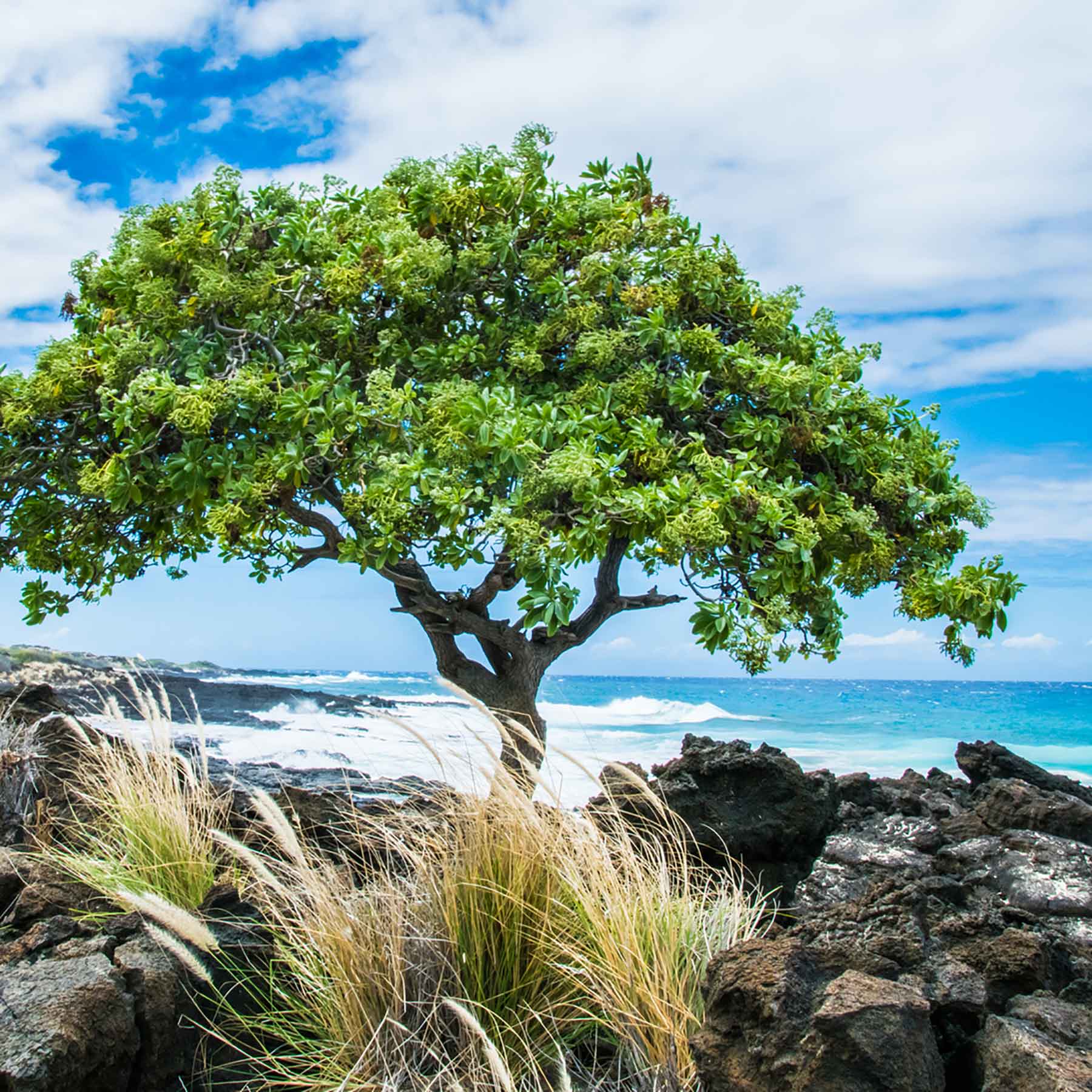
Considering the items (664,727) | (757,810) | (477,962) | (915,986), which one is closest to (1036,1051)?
(915,986)

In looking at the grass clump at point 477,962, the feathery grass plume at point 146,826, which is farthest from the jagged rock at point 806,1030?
the feathery grass plume at point 146,826

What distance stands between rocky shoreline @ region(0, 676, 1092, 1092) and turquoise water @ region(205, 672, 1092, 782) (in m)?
1.03

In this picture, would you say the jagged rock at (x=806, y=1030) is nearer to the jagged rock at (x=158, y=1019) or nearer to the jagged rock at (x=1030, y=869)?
the jagged rock at (x=158, y=1019)

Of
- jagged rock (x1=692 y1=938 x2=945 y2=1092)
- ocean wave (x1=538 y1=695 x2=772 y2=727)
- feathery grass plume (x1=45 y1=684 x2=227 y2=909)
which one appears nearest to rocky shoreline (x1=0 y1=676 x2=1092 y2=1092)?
jagged rock (x1=692 y1=938 x2=945 y2=1092)

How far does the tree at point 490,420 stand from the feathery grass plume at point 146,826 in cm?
150

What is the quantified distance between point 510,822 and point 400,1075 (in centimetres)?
87

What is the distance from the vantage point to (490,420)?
5527mm

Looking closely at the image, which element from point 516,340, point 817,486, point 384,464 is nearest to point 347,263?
point 516,340

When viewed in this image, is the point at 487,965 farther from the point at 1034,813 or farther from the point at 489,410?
the point at 1034,813

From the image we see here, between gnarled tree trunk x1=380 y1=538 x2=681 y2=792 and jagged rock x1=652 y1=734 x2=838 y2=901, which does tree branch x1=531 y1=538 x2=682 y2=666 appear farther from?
jagged rock x1=652 y1=734 x2=838 y2=901

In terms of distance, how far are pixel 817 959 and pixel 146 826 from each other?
3.34m

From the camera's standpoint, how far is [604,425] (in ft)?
19.7

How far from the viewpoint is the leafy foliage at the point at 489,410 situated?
18.6 ft

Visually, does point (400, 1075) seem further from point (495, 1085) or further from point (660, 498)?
point (660, 498)
